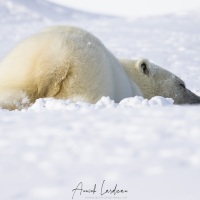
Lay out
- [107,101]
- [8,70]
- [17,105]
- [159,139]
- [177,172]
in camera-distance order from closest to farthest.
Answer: [177,172]
[159,139]
[107,101]
[17,105]
[8,70]

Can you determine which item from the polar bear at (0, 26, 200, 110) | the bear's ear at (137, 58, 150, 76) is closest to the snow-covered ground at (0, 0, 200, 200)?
the polar bear at (0, 26, 200, 110)

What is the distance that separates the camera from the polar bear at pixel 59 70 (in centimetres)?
409

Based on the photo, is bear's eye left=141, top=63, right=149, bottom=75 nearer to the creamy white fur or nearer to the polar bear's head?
the polar bear's head

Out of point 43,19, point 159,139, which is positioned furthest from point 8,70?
point 43,19

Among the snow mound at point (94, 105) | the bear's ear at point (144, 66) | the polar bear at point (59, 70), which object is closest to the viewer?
the snow mound at point (94, 105)

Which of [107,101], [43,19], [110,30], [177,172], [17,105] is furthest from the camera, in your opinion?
[43,19]

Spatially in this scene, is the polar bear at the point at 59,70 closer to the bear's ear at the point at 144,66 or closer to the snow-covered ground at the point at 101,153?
the snow-covered ground at the point at 101,153

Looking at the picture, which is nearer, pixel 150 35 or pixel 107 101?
pixel 107 101

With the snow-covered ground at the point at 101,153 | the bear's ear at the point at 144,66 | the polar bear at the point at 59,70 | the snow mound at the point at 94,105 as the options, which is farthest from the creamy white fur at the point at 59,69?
the bear's ear at the point at 144,66

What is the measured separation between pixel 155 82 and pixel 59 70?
1.83 meters

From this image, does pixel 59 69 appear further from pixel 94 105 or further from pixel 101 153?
pixel 101 153

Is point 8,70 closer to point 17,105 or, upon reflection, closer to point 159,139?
point 17,105

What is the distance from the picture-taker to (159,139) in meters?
2.08

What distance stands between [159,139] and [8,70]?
2.48m
